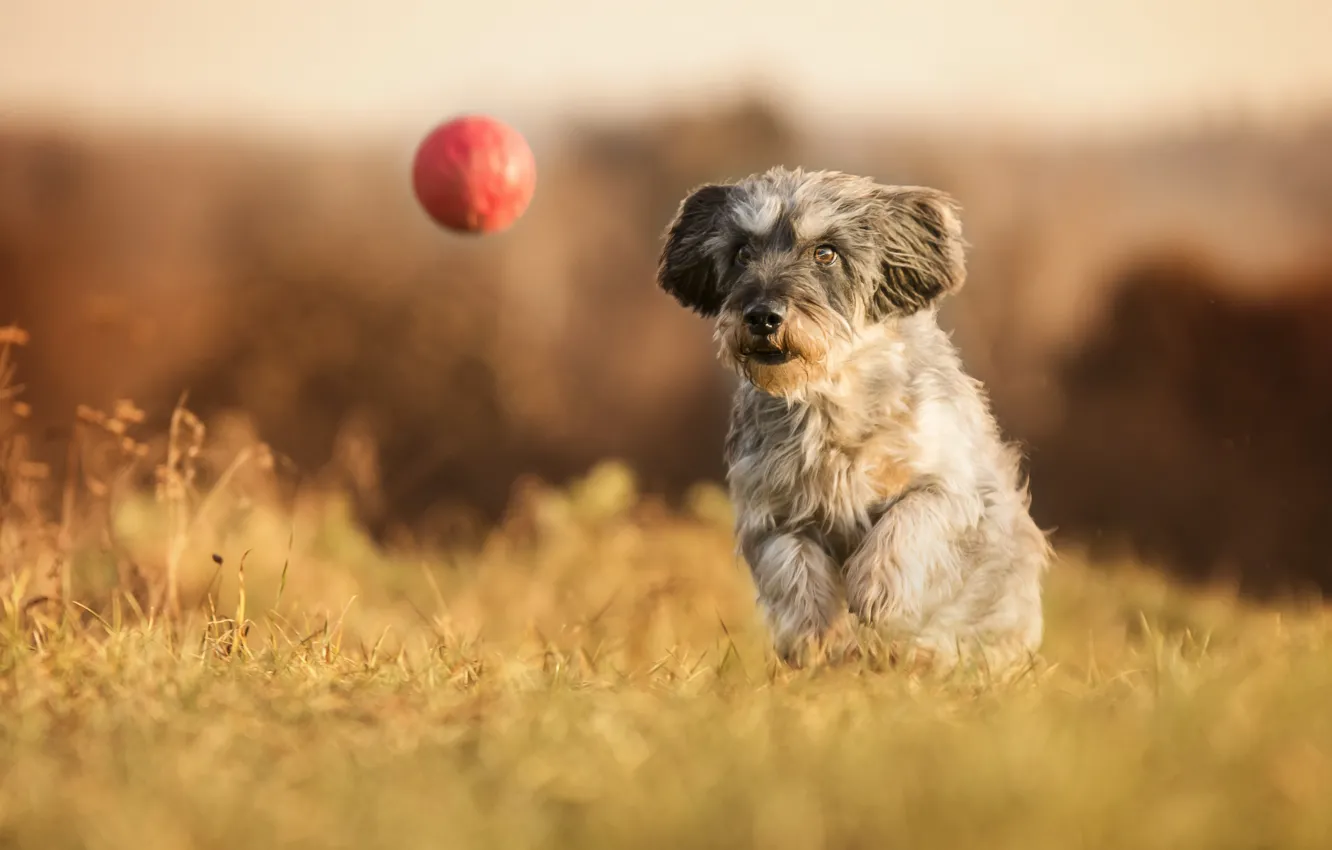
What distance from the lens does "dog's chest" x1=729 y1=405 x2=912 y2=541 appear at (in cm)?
475

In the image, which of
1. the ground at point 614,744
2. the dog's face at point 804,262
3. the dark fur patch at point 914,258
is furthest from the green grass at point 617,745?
the dark fur patch at point 914,258

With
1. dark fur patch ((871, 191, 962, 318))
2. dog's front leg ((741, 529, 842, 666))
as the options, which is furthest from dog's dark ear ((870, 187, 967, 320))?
dog's front leg ((741, 529, 842, 666))

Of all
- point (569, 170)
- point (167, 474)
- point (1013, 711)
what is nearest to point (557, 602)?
point (167, 474)

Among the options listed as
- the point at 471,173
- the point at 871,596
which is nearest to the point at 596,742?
the point at 871,596

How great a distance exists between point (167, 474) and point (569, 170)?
7.43 metres

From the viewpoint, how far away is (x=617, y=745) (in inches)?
117

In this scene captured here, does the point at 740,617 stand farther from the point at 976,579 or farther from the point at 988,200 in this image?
the point at 988,200

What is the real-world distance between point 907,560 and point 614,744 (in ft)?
5.94

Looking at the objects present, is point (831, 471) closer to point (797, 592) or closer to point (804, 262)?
point (797, 592)

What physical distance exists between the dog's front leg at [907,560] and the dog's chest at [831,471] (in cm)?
10

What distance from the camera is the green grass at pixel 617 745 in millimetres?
2555

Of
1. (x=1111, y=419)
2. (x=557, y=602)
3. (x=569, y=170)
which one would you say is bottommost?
(x=557, y=602)

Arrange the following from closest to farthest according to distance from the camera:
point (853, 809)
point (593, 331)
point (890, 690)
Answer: point (853, 809)
point (890, 690)
point (593, 331)

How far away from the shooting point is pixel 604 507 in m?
8.61
